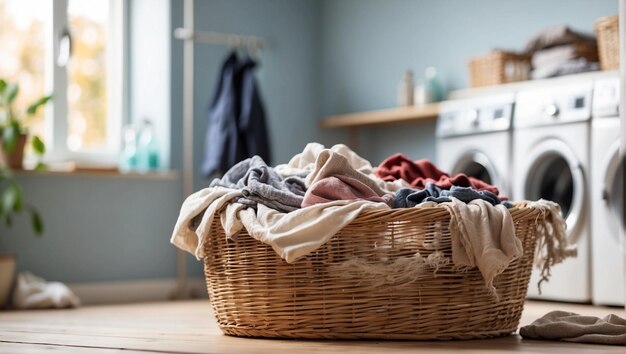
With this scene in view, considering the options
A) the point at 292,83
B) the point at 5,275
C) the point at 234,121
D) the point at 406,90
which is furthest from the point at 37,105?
the point at 406,90

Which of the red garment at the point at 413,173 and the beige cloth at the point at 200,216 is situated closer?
the beige cloth at the point at 200,216

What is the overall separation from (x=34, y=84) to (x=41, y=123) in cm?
21

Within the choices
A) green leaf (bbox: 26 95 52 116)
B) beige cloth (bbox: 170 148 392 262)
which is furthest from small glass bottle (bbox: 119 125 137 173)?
beige cloth (bbox: 170 148 392 262)

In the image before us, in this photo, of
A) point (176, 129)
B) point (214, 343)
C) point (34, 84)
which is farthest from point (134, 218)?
point (214, 343)

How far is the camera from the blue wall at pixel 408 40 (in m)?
4.52

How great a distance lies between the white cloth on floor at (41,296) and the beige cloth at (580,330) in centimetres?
233

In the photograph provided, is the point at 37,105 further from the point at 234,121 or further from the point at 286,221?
the point at 286,221

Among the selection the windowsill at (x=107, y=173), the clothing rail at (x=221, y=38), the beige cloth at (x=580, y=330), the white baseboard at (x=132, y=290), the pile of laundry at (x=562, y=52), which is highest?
the clothing rail at (x=221, y=38)

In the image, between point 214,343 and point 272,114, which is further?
point 272,114

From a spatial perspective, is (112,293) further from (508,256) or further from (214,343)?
(508,256)

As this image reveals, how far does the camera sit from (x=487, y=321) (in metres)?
2.49

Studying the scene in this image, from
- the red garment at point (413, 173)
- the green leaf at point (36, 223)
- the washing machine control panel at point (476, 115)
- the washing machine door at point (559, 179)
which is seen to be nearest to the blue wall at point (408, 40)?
the washing machine control panel at point (476, 115)

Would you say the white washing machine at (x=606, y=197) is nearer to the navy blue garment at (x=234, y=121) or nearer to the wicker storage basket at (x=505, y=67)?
the wicker storage basket at (x=505, y=67)

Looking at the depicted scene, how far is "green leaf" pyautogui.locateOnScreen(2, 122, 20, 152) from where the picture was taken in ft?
13.9
